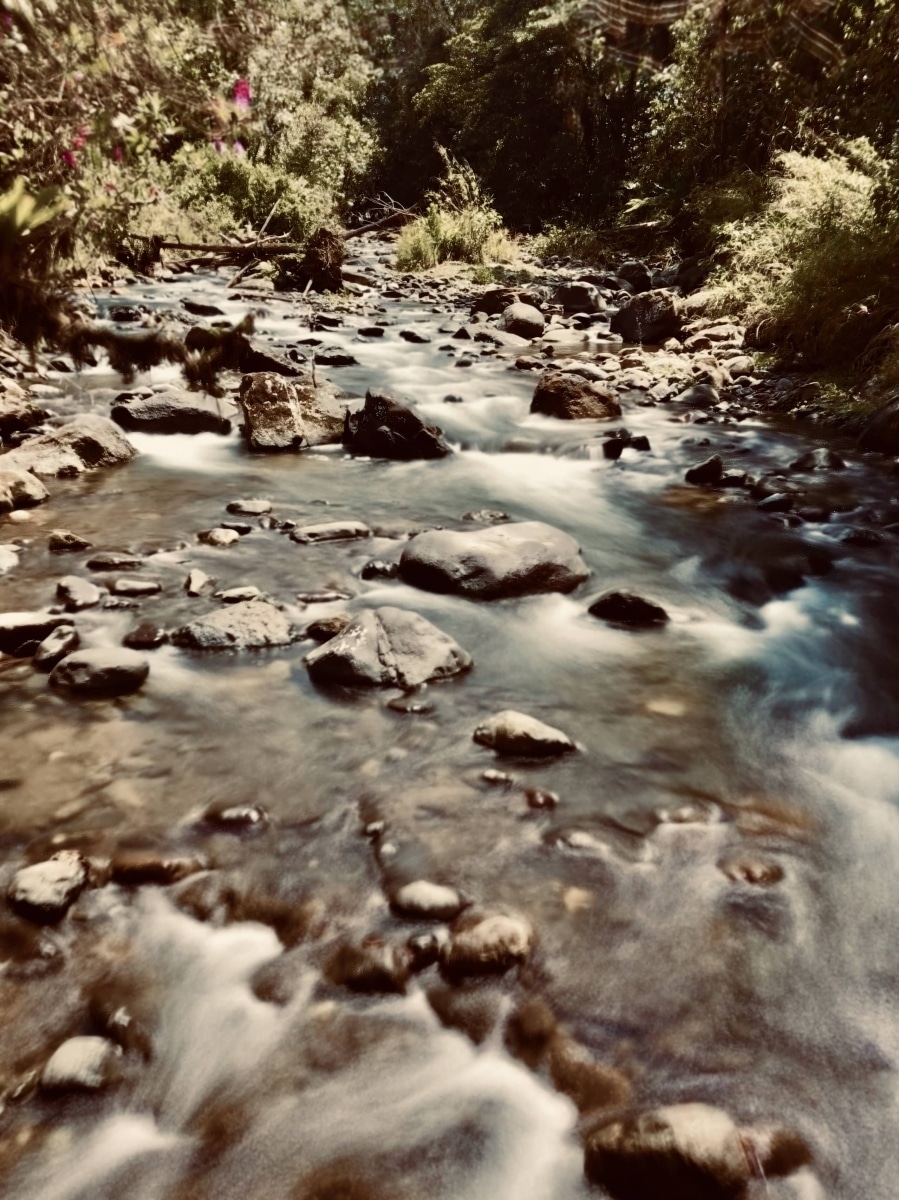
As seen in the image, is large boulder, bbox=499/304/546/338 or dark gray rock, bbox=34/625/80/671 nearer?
dark gray rock, bbox=34/625/80/671

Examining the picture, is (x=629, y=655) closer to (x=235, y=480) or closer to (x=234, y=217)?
(x=235, y=480)

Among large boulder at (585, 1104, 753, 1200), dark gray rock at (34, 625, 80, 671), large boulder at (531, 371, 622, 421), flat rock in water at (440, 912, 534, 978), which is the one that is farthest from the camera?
large boulder at (531, 371, 622, 421)

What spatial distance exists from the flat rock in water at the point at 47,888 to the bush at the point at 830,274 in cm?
793

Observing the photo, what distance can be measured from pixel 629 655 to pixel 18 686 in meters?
2.48

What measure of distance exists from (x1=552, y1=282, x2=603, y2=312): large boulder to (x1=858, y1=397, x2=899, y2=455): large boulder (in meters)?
7.70

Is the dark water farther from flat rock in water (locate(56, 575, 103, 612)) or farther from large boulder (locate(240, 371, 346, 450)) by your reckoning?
large boulder (locate(240, 371, 346, 450))

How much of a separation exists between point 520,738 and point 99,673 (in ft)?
5.12

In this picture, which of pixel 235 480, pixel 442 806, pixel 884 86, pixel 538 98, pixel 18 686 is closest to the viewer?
pixel 442 806

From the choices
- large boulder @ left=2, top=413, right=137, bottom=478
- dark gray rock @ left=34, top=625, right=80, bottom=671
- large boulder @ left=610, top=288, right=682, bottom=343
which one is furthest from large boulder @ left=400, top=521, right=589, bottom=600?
large boulder @ left=610, top=288, right=682, bottom=343

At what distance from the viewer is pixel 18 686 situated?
9.40ft

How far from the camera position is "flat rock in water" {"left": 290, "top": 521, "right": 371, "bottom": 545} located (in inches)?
177

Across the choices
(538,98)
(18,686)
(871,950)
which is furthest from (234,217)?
(871,950)

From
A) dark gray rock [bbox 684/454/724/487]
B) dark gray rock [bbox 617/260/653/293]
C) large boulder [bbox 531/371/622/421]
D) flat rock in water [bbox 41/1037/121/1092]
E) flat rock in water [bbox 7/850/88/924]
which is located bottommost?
flat rock in water [bbox 41/1037/121/1092]

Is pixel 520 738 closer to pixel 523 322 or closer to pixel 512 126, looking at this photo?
pixel 523 322
